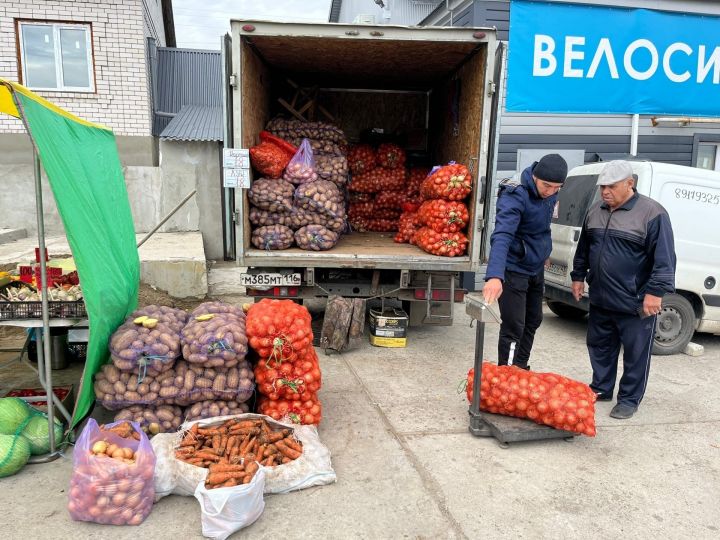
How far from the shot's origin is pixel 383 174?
8.10 meters

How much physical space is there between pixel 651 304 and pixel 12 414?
4.65 metres

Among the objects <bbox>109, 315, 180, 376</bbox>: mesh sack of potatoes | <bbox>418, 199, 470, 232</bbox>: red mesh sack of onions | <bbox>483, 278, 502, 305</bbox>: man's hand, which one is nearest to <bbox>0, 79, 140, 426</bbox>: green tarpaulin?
<bbox>109, 315, 180, 376</bbox>: mesh sack of potatoes

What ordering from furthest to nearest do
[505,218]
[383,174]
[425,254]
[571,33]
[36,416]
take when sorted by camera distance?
[571,33], [383,174], [425,254], [505,218], [36,416]

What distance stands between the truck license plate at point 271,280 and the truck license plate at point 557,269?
3315 millimetres

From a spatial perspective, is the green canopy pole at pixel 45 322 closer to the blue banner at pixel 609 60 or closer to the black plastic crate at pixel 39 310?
the black plastic crate at pixel 39 310

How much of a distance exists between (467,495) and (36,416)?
9.55 feet

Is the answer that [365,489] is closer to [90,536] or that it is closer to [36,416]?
[90,536]

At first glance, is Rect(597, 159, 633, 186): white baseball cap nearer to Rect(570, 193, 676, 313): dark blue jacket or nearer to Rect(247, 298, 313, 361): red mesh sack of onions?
Rect(570, 193, 676, 313): dark blue jacket

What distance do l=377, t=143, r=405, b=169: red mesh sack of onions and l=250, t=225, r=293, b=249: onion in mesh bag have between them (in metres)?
2.76

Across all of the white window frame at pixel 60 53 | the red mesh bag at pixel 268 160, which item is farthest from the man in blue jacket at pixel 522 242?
the white window frame at pixel 60 53

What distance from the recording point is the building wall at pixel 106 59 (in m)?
10.2

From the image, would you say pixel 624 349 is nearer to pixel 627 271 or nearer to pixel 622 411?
pixel 622 411

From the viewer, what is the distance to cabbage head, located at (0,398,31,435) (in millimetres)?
3457

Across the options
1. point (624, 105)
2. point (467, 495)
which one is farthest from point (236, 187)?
point (624, 105)
